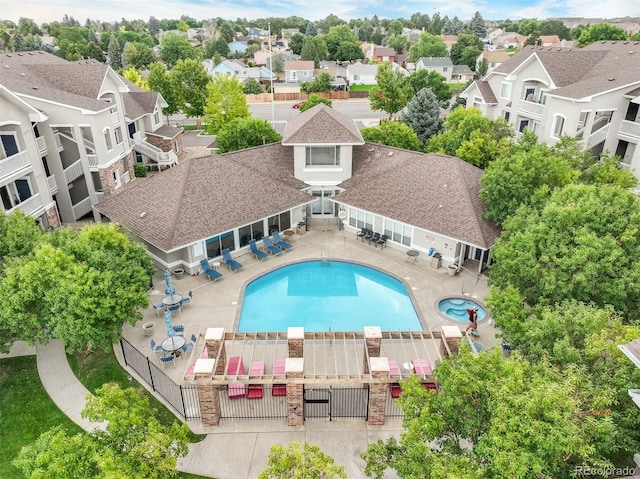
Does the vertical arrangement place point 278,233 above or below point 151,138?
below

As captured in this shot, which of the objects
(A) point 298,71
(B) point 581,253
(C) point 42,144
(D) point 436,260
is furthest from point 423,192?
(A) point 298,71

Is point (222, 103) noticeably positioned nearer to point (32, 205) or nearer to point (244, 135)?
point (244, 135)

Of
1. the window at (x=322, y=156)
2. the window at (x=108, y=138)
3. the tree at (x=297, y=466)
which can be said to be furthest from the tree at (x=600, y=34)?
the tree at (x=297, y=466)

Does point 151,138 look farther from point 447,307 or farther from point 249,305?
point 447,307

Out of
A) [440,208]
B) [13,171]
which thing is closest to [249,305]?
[440,208]

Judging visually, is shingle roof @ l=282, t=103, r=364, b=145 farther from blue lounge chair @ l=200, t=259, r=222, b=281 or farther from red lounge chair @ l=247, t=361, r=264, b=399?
red lounge chair @ l=247, t=361, r=264, b=399

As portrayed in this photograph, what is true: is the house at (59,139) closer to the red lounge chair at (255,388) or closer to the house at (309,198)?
the house at (309,198)
